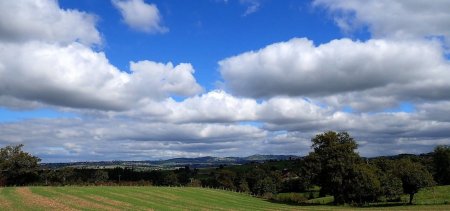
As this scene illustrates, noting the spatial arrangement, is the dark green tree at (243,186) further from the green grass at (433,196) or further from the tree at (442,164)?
the green grass at (433,196)

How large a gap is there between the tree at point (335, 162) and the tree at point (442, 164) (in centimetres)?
6436

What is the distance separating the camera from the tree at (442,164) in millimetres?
141938

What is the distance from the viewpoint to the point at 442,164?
144000 millimetres

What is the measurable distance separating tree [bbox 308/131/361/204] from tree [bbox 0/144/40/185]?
7496 cm

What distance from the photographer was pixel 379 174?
331 feet

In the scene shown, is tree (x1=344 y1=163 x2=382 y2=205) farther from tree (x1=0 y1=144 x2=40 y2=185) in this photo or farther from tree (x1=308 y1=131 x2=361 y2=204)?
tree (x1=0 y1=144 x2=40 y2=185)

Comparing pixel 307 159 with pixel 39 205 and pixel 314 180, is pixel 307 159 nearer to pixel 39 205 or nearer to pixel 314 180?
pixel 314 180

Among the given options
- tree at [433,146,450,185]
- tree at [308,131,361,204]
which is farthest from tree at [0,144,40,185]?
tree at [433,146,450,185]

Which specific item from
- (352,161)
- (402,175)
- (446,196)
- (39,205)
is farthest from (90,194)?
(446,196)

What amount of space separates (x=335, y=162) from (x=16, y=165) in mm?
82538

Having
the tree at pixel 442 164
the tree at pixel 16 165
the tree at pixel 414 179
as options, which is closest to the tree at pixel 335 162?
the tree at pixel 414 179

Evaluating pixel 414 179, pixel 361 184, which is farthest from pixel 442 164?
pixel 361 184

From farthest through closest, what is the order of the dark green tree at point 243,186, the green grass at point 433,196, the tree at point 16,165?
the dark green tree at point 243,186 → the tree at point 16,165 → the green grass at point 433,196

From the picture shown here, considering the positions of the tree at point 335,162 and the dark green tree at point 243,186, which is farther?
the dark green tree at point 243,186
